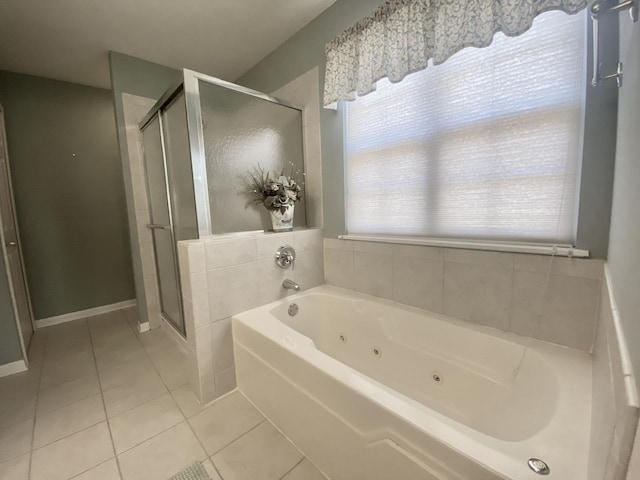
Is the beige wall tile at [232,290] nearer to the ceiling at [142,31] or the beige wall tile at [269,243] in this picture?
the beige wall tile at [269,243]

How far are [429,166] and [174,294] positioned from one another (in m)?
2.25

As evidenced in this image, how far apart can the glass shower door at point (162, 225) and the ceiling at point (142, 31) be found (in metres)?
0.68

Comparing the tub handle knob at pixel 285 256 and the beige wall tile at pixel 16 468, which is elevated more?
the tub handle knob at pixel 285 256

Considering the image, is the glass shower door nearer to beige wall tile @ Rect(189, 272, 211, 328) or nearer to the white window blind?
beige wall tile @ Rect(189, 272, 211, 328)

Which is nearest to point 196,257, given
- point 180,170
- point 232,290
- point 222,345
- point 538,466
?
point 232,290

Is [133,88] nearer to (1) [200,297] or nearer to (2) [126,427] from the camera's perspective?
(1) [200,297]

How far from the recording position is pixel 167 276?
2.31 metres

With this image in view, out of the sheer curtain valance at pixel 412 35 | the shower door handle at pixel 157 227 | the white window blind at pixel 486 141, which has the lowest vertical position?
the shower door handle at pixel 157 227

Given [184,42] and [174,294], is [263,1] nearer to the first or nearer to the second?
[184,42]

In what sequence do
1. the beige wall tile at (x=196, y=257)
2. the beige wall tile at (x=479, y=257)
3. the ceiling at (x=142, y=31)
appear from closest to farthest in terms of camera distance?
1. the beige wall tile at (x=479, y=257)
2. the beige wall tile at (x=196, y=257)
3. the ceiling at (x=142, y=31)

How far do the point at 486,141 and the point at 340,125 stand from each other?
0.96 meters

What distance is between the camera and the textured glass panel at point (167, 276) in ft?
7.06

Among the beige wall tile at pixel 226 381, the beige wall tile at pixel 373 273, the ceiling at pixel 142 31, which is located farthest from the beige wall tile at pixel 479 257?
the ceiling at pixel 142 31

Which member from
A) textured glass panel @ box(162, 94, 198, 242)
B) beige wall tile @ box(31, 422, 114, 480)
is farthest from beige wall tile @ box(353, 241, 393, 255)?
beige wall tile @ box(31, 422, 114, 480)
